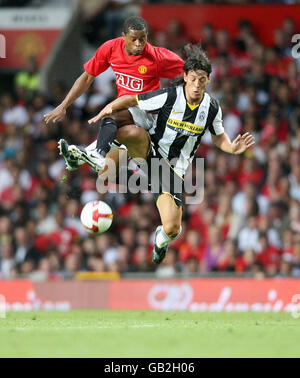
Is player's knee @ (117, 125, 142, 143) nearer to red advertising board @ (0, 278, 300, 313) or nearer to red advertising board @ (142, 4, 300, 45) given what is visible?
red advertising board @ (0, 278, 300, 313)

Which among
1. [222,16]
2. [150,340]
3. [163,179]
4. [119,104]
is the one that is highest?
[222,16]

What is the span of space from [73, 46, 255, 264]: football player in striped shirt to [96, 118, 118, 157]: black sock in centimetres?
16

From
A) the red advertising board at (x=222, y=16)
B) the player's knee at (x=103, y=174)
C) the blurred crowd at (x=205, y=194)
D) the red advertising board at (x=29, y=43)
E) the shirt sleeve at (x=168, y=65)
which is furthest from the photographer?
the red advertising board at (x=29, y=43)

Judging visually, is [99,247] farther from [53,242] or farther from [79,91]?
[79,91]

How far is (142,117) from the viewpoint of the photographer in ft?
32.2

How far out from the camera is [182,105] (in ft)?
31.9

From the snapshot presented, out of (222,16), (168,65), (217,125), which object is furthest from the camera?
(222,16)

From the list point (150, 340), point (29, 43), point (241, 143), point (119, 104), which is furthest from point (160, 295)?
point (29, 43)

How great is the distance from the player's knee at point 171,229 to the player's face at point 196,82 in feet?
5.12

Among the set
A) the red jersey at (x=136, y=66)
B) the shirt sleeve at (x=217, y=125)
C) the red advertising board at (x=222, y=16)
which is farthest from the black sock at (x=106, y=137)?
the red advertising board at (x=222, y=16)

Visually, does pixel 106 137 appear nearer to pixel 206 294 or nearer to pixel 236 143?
pixel 236 143

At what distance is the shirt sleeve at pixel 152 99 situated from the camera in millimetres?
9492

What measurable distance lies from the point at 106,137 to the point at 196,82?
1.18 meters

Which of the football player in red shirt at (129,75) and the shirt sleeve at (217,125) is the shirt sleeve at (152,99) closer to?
the football player in red shirt at (129,75)
